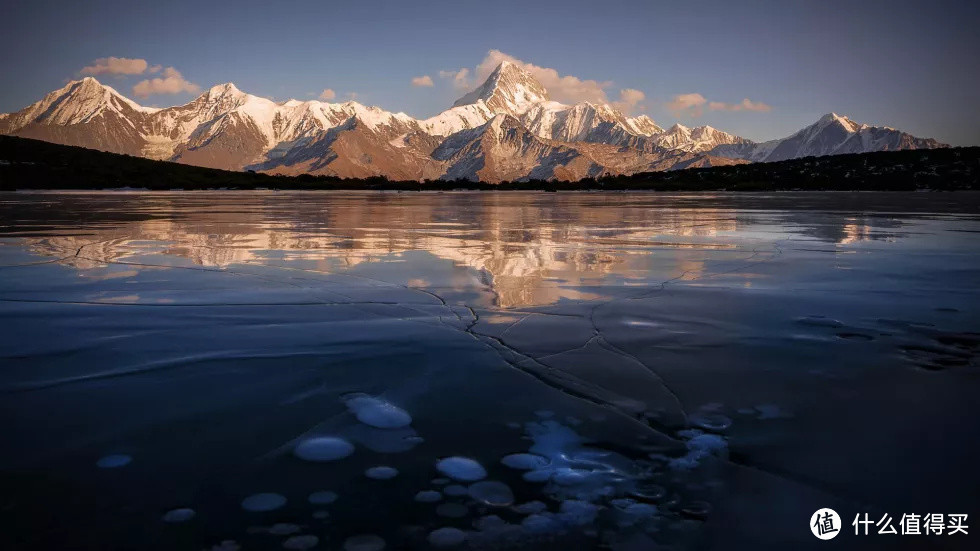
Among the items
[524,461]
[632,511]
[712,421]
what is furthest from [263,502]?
[712,421]

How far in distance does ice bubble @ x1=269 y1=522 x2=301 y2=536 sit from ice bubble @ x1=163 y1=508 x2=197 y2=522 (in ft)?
1.39

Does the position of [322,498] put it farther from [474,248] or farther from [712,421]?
[474,248]

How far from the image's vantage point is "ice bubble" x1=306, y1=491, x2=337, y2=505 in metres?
3.17

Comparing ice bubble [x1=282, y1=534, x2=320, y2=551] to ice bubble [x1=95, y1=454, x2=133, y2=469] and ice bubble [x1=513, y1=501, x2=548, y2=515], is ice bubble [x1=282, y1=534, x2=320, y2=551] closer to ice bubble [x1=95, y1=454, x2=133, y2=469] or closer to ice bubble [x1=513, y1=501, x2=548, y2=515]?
ice bubble [x1=513, y1=501, x2=548, y2=515]

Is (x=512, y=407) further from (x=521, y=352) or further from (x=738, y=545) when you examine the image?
(x=738, y=545)

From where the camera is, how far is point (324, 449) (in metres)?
3.80

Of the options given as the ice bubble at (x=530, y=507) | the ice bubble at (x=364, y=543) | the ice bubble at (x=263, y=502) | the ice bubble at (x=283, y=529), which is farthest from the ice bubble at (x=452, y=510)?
the ice bubble at (x=263, y=502)

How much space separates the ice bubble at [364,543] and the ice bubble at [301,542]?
15 cm

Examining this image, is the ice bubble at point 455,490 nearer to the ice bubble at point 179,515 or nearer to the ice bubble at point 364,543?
the ice bubble at point 364,543

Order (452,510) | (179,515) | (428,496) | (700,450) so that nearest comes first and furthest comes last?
(179,515), (452,510), (428,496), (700,450)

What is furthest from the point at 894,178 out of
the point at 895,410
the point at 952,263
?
the point at 895,410

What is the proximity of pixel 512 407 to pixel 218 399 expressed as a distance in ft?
7.12

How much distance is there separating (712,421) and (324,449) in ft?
8.36

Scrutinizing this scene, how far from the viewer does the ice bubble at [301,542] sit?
2807 millimetres
